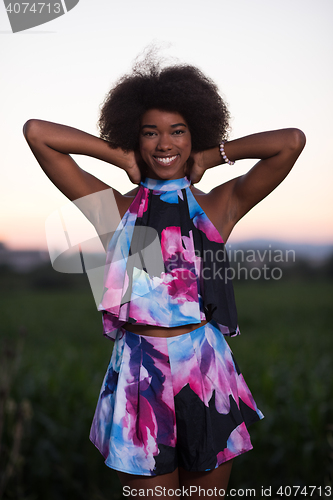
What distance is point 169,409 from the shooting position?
6.28 ft

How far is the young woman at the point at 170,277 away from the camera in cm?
192

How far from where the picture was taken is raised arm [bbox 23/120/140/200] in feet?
6.44

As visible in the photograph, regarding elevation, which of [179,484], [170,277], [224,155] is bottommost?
[179,484]

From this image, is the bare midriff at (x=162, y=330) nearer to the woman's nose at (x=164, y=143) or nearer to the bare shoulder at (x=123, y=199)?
the bare shoulder at (x=123, y=199)

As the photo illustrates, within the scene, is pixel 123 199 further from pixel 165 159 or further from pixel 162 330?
pixel 162 330

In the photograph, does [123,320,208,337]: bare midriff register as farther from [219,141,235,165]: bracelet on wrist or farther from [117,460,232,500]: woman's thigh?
[219,141,235,165]: bracelet on wrist

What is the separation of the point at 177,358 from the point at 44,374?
3540mm

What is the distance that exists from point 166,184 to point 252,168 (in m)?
0.42

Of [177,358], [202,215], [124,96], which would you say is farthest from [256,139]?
[177,358]

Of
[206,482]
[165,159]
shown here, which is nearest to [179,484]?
[206,482]

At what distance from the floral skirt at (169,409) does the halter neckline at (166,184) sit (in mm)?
687

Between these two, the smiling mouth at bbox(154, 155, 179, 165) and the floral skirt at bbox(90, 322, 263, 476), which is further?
the smiling mouth at bbox(154, 155, 179, 165)

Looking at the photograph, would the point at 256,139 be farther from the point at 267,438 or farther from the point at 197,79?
the point at 267,438

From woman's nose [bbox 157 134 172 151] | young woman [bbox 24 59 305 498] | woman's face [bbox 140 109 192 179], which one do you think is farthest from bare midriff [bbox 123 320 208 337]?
woman's nose [bbox 157 134 172 151]
